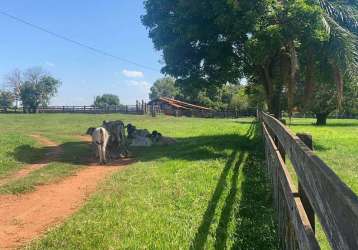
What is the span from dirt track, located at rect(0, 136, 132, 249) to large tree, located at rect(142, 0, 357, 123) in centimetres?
852

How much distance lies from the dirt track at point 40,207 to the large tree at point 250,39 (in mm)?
8518

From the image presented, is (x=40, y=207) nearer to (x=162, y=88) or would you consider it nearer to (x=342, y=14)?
(x=342, y=14)

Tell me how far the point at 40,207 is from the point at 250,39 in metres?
11.2

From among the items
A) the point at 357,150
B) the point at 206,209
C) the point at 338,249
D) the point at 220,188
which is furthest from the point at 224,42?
the point at 338,249

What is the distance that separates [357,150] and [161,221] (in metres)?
14.0

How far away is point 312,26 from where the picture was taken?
16859 mm

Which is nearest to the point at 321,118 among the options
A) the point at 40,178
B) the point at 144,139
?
the point at 144,139

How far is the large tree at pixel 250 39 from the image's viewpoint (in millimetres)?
17125

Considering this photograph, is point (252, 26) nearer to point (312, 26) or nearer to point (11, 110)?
point (312, 26)

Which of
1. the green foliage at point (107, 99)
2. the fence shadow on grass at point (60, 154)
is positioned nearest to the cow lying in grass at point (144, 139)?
the fence shadow on grass at point (60, 154)

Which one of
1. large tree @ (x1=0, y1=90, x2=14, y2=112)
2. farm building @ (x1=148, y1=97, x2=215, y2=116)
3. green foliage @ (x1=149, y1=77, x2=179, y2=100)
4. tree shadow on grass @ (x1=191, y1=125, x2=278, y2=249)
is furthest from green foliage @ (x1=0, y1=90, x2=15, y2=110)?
tree shadow on grass @ (x1=191, y1=125, x2=278, y2=249)

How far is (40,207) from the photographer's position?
27.8 feet

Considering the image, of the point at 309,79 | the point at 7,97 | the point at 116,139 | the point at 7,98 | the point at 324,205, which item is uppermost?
the point at 7,97

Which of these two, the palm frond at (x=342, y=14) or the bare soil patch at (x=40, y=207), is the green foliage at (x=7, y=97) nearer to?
the palm frond at (x=342, y=14)
